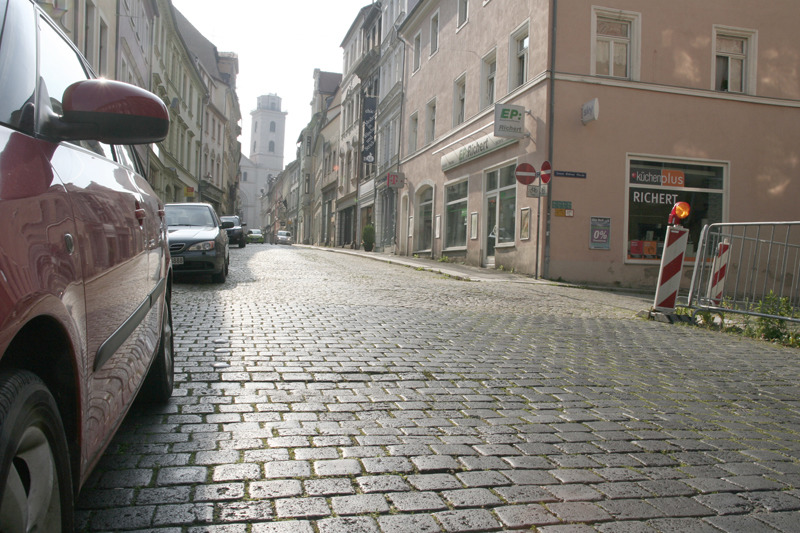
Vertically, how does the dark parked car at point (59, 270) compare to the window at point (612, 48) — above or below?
below

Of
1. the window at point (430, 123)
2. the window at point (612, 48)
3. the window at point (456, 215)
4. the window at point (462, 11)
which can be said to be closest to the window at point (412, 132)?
the window at point (430, 123)

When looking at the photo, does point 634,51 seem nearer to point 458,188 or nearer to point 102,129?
point 458,188

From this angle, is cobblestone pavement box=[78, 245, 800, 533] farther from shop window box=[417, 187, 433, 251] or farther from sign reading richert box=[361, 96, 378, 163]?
sign reading richert box=[361, 96, 378, 163]

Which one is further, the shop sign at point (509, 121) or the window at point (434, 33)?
the window at point (434, 33)

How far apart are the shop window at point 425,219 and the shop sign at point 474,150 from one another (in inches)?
116

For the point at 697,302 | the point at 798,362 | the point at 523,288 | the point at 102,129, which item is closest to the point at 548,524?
the point at 102,129

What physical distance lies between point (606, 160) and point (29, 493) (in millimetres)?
17602

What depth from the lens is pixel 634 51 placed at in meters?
18.1

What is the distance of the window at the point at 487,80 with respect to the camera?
22.0m

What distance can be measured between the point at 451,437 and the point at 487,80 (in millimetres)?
20271

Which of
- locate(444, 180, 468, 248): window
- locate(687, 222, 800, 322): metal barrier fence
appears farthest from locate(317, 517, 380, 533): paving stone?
locate(444, 180, 468, 248): window

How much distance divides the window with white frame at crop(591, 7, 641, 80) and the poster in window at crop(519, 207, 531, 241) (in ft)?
13.3

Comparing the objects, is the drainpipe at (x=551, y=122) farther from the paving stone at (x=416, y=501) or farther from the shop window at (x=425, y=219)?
the paving stone at (x=416, y=501)

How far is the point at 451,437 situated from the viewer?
3.52 m
